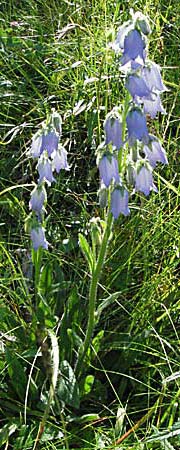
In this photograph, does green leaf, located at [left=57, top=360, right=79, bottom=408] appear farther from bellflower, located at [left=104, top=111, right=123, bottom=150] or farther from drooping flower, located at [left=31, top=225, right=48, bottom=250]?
bellflower, located at [left=104, top=111, right=123, bottom=150]

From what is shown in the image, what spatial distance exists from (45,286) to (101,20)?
4.08ft

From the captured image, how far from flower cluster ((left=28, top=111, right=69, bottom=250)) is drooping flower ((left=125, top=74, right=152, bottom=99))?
280mm

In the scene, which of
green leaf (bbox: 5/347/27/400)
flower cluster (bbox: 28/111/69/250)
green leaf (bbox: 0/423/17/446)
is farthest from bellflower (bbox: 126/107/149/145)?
green leaf (bbox: 0/423/17/446)

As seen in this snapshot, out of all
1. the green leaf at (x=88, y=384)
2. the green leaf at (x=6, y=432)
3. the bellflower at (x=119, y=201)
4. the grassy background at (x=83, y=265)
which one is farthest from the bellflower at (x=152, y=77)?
the green leaf at (x=6, y=432)

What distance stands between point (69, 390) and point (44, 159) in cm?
58

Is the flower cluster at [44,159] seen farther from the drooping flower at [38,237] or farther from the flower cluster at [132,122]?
the flower cluster at [132,122]

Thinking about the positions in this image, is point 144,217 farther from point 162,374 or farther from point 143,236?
point 162,374

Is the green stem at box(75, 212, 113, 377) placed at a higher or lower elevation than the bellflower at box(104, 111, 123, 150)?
lower

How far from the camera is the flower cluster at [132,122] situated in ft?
4.16

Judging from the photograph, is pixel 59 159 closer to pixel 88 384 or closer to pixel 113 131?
pixel 113 131

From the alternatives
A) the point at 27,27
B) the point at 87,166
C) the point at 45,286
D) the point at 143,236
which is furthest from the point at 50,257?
the point at 27,27

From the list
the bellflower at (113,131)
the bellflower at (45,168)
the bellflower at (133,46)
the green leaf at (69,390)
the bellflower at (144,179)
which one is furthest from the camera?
the green leaf at (69,390)

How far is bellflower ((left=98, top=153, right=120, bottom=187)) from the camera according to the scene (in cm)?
139

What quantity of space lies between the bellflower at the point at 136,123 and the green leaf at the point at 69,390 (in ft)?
2.20
